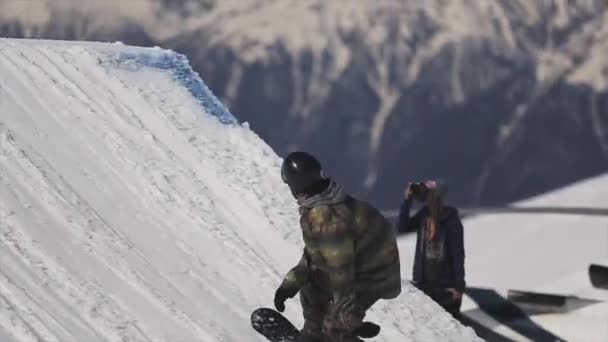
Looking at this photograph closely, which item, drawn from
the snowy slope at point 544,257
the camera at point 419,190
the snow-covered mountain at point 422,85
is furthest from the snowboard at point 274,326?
the snow-covered mountain at point 422,85

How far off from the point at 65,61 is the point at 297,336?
11.9 feet

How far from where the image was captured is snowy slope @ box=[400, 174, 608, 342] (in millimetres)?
8742

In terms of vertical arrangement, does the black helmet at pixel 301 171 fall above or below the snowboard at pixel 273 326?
above

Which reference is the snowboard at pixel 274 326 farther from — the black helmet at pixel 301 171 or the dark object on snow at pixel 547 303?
the dark object on snow at pixel 547 303

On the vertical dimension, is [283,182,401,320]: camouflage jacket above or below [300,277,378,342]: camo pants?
above

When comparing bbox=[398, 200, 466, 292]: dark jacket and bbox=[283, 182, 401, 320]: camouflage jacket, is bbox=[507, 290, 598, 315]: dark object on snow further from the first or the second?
bbox=[283, 182, 401, 320]: camouflage jacket

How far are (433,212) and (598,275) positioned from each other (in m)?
2.58

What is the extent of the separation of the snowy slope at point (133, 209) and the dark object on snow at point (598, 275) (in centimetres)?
265

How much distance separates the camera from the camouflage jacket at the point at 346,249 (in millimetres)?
4715

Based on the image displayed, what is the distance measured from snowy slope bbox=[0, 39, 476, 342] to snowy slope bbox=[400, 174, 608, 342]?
200 centimetres

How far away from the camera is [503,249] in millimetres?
12148

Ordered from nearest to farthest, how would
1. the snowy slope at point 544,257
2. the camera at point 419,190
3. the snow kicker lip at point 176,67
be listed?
the camera at point 419,190 → the snow kicker lip at point 176,67 → the snowy slope at point 544,257

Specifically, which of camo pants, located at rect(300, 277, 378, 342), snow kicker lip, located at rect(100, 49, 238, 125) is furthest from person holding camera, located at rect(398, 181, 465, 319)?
camo pants, located at rect(300, 277, 378, 342)

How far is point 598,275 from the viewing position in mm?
9375
